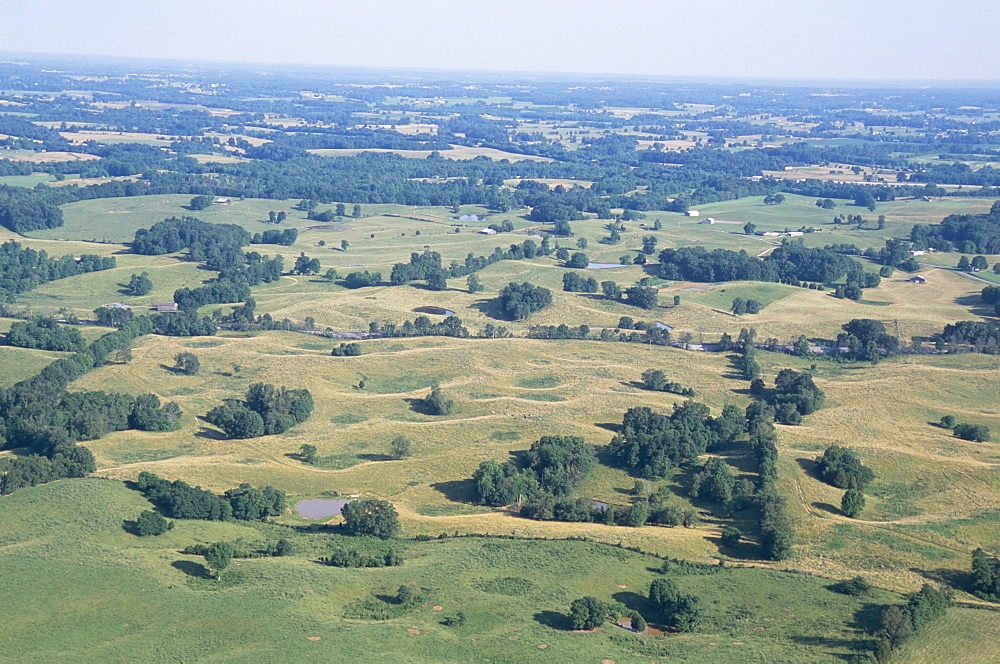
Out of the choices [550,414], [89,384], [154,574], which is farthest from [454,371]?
[154,574]

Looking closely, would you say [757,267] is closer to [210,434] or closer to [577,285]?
[577,285]

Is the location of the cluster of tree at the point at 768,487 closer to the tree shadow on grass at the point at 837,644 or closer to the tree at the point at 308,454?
the tree shadow on grass at the point at 837,644

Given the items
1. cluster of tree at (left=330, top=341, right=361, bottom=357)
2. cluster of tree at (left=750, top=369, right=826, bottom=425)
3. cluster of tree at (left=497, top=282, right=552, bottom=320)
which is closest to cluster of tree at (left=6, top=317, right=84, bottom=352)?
cluster of tree at (left=330, top=341, right=361, bottom=357)

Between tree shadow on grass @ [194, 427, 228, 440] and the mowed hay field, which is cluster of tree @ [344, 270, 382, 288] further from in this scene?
tree shadow on grass @ [194, 427, 228, 440]

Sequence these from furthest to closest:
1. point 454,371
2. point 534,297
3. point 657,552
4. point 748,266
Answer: point 748,266
point 534,297
point 454,371
point 657,552

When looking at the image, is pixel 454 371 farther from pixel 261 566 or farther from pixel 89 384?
pixel 261 566

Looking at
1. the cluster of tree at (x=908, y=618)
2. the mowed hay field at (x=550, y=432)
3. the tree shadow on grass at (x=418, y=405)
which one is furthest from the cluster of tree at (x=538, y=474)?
the cluster of tree at (x=908, y=618)
